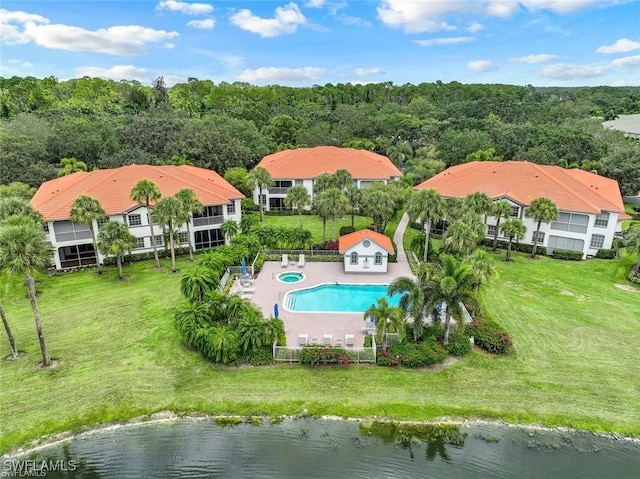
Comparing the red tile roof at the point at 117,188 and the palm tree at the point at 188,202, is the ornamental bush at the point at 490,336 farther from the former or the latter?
the red tile roof at the point at 117,188

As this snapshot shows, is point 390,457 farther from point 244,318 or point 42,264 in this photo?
point 42,264

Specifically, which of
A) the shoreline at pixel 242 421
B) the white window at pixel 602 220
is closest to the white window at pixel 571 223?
the white window at pixel 602 220

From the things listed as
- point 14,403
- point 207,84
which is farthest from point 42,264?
point 207,84

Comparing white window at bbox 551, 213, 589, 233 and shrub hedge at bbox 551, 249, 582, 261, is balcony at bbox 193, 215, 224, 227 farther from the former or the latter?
white window at bbox 551, 213, 589, 233

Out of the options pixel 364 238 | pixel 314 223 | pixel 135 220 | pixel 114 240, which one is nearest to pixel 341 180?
pixel 314 223

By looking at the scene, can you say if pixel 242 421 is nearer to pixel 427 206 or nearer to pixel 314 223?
pixel 427 206

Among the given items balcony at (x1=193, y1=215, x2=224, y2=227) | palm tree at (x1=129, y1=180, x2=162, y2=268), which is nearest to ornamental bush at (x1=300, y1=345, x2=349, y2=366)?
palm tree at (x1=129, y1=180, x2=162, y2=268)
